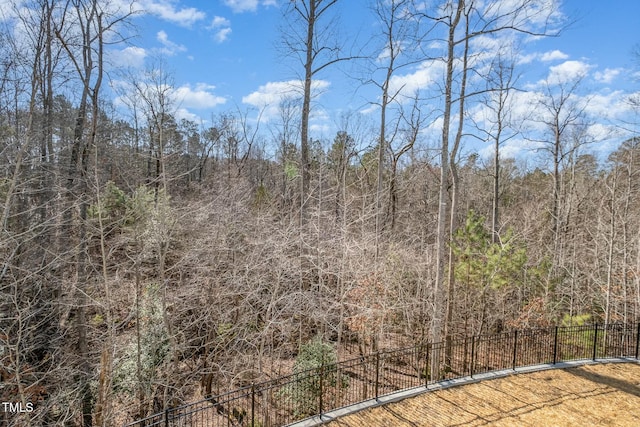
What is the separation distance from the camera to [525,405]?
23.6 feet

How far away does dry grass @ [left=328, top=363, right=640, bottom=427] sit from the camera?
6621mm

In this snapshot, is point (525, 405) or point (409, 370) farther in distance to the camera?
point (409, 370)

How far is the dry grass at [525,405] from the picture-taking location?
6.62 meters

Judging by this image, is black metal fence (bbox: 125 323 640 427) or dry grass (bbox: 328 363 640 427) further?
black metal fence (bbox: 125 323 640 427)

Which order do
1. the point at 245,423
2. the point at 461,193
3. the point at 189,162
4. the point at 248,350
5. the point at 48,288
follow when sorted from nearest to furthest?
the point at 245,423 < the point at 48,288 < the point at 248,350 < the point at 461,193 < the point at 189,162

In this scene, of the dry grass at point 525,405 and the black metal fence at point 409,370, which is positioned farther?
the black metal fence at point 409,370

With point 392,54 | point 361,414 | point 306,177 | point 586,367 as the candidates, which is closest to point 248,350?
point 361,414

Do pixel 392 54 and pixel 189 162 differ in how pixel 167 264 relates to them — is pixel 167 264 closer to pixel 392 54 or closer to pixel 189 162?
pixel 392 54

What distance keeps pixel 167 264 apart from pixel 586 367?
13861 millimetres

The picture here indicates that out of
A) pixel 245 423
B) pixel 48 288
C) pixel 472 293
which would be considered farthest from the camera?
pixel 472 293

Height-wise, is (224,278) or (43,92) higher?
(43,92)

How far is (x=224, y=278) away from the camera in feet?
33.0

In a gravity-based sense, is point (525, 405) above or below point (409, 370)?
above

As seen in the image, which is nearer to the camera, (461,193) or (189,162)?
(461,193)
